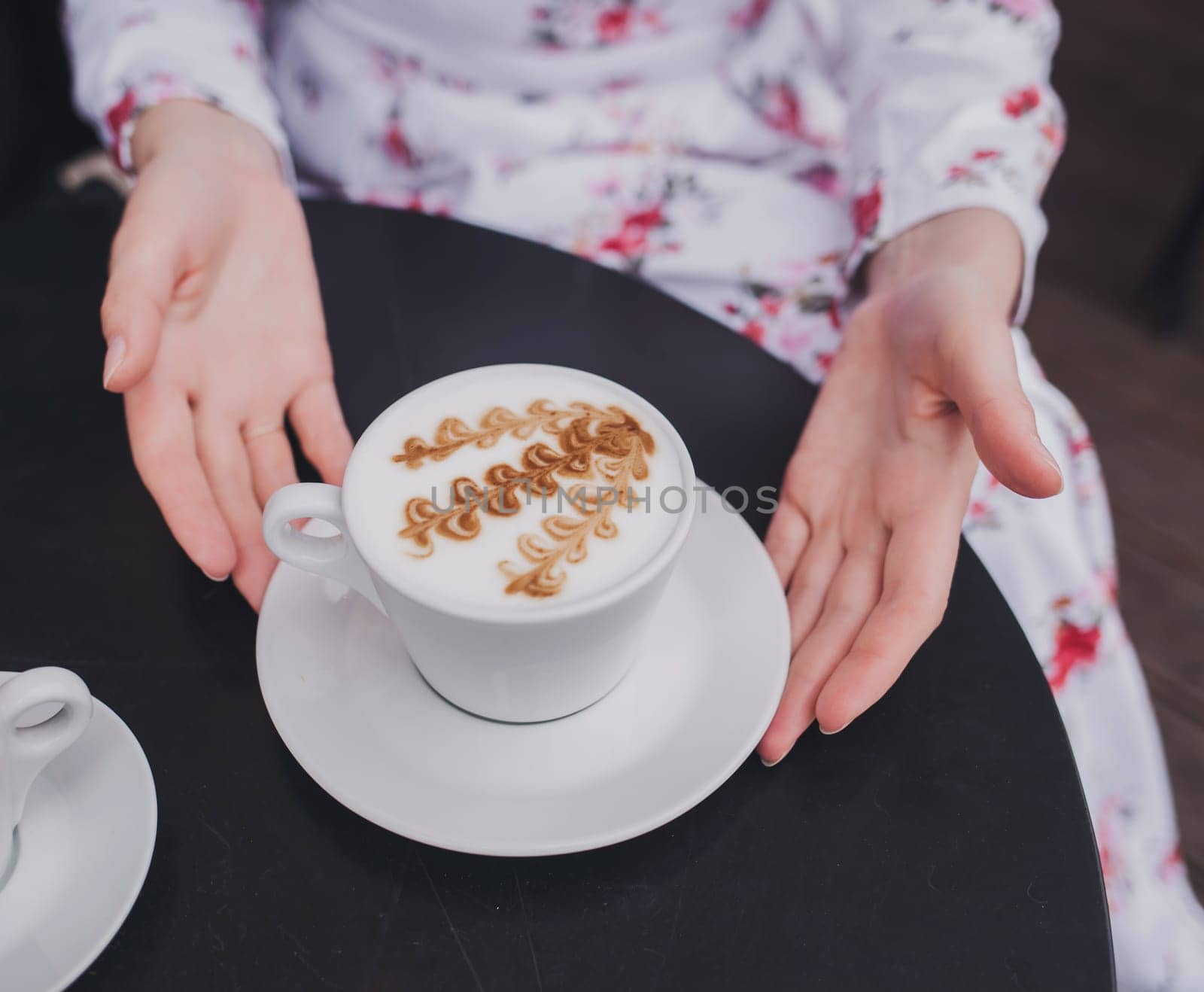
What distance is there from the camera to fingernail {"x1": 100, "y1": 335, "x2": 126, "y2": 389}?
2.40 ft

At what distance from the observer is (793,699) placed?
68cm

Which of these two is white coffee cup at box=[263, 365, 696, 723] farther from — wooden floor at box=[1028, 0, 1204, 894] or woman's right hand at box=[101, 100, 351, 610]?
wooden floor at box=[1028, 0, 1204, 894]

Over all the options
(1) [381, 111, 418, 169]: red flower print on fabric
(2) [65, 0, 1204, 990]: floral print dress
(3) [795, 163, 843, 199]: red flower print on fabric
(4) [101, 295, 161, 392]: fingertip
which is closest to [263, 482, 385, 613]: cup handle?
(4) [101, 295, 161, 392]: fingertip

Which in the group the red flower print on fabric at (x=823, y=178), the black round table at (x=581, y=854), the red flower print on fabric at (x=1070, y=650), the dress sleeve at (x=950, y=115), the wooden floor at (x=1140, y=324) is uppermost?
the dress sleeve at (x=950, y=115)

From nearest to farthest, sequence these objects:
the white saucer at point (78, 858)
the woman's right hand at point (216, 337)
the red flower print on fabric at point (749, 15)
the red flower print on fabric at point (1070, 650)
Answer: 1. the white saucer at point (78, 858)
2. the woman's right hand at point (216, 337)
3. the red flower print on fabric at point (1070, 650)
4. the red flower print on fabric at point (749, 15)

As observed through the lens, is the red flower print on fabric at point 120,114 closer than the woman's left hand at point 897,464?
No

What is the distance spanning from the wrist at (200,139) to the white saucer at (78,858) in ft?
2.03

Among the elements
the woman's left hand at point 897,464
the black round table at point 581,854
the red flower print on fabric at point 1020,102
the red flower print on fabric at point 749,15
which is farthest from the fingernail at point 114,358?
the red flower print on fabric at point 1020,102

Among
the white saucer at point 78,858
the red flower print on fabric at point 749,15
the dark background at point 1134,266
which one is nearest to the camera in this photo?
the white saucer at point 78,858

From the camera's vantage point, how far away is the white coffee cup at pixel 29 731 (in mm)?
523

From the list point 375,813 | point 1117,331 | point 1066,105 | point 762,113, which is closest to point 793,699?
point 375,813

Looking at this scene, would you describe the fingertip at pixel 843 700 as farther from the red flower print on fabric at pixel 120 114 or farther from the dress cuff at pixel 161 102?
the red flower print on fabric at pixel 120 114

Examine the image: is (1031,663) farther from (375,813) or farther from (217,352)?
(217,352)

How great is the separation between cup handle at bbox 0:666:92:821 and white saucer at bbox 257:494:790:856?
0.11m
